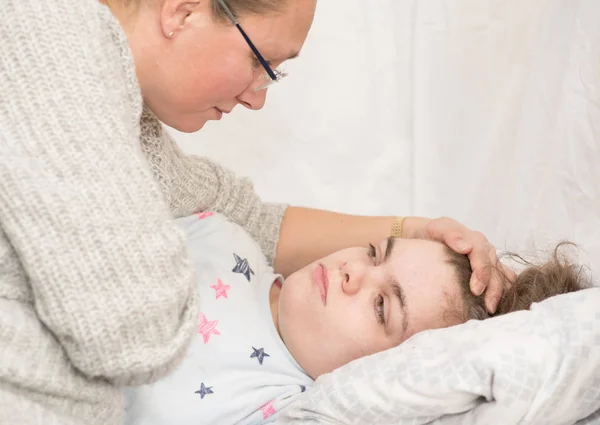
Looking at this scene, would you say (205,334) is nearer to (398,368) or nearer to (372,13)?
(398,368)

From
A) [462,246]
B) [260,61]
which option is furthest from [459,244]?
[260,61]

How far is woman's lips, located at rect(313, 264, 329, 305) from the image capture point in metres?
1.28

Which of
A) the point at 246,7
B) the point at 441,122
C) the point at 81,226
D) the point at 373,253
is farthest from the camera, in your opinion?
the point at 441,122

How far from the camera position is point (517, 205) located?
1.75 metres

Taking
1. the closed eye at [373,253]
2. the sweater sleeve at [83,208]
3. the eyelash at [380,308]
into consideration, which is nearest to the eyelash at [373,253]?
the closed eye at [373,253]

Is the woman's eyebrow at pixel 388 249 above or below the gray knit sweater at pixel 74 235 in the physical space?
below

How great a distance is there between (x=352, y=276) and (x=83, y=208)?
52cm

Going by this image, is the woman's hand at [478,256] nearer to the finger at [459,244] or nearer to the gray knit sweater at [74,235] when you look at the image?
the finger at [459,244]

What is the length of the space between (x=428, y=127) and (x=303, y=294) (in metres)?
0.74

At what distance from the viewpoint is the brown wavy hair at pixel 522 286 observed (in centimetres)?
126

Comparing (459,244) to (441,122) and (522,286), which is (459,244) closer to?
(522,286)

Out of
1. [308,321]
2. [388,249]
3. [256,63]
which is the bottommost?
[308,321]

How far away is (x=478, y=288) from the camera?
1.24 m

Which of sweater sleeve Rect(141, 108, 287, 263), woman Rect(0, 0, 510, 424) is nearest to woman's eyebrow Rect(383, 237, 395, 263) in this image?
sweater sleeve Rect(141, 108, 287, 263)
